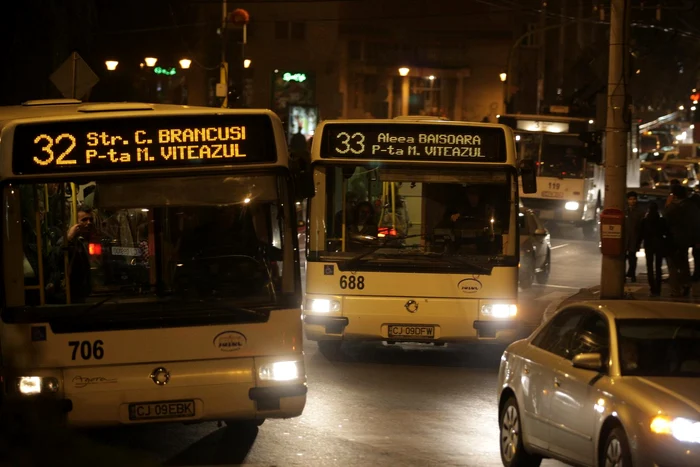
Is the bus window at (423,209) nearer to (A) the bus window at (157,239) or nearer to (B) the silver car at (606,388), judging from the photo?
(B) the silver car at (606,388)

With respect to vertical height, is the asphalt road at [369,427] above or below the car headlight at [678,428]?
below

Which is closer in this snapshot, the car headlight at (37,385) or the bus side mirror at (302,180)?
the car headlight at (37,385)

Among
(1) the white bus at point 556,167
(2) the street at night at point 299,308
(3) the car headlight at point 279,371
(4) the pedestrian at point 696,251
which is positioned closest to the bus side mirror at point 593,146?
(2) the street at night at point 299,308

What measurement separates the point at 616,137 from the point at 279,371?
10272 millimetres

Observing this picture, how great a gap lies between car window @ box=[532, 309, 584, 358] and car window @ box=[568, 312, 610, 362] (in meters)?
0.08

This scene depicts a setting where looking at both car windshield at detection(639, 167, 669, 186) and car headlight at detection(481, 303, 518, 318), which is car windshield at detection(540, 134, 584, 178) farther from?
car headlight at detection(481, 303, 518, 318)

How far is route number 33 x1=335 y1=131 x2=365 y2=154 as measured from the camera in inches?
512

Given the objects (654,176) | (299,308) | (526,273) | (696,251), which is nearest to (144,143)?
(299,308)

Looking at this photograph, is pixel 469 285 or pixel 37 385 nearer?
pixel 37 385

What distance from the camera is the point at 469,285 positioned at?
12.9 metres

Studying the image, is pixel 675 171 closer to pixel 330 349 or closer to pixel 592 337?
pixel 330 349

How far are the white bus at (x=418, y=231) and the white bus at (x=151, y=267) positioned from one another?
4261mm

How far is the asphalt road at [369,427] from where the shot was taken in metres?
8.86

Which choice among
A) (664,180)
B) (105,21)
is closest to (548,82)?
(664,180)
